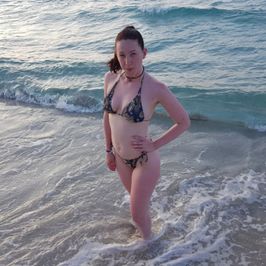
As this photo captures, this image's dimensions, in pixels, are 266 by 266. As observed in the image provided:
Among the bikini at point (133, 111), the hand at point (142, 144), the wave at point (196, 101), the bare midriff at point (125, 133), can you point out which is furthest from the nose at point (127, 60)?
the wave at point (196, 101)

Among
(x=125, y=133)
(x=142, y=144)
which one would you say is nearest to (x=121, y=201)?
(x=125, y=133)

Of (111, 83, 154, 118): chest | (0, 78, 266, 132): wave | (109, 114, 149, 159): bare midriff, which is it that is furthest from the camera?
(0, 78, 266, 132): wave

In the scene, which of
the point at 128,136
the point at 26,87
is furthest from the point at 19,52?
the point at 128,136

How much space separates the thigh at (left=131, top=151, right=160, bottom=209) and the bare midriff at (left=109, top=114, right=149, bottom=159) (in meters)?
0.12

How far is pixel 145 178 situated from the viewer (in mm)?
3922

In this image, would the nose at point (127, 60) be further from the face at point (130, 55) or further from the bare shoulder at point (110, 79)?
the bare shoulder at point (110, 79)

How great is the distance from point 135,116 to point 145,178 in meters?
0.55

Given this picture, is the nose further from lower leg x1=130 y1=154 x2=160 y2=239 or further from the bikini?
lower leg x1=130 y1=154 x2=160 y2=239

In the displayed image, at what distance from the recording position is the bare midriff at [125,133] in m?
3.79

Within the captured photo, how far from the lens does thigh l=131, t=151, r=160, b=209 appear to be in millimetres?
3916

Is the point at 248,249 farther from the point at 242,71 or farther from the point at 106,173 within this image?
the point at 242,71

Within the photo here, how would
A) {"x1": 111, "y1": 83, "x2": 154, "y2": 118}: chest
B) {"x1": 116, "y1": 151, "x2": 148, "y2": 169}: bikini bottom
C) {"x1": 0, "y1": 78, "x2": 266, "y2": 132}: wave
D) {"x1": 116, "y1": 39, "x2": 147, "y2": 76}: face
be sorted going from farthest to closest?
{"x1": 0, "y1": 78, "x2": 266, "y2": 132}: wave → {"x1": 116, "y1": 151, "x2": 148, "y2": 169}: bikini bottom → {"x1": 111, "y1": 83, "x2": 154, "y2": 118}: chest → {"x1": 116, "y1": 39, "x2": 147, "y2": 76}: face

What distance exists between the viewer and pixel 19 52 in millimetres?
12406

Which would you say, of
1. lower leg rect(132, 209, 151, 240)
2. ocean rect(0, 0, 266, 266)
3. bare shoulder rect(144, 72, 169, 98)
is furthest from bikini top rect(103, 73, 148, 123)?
ocean rect(0, 0, 266, 266)
